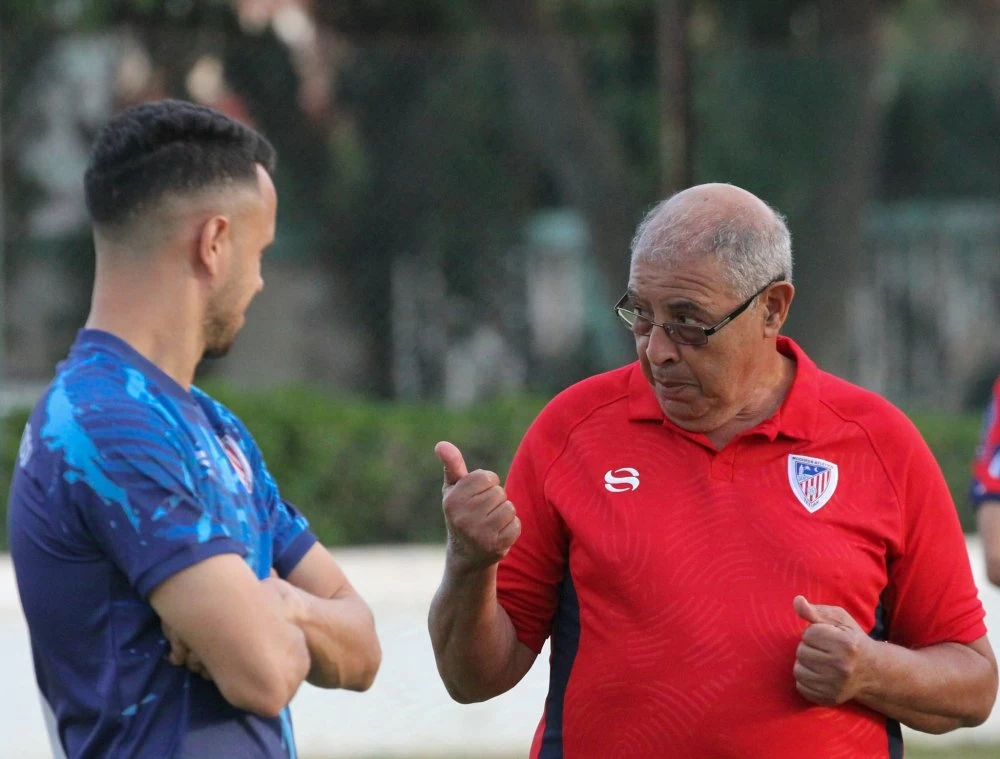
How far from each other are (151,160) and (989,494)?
7.92ft

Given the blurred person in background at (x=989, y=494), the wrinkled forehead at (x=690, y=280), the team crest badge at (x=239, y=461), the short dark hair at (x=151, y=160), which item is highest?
the short dark hair at (x=151, y=160)

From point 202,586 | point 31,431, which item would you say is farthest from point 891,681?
point 31,431

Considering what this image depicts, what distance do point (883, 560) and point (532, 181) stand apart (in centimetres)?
722

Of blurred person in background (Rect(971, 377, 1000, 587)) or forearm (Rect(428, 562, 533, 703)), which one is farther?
blurred person in background (Rect(971, 377, 1000, 587))

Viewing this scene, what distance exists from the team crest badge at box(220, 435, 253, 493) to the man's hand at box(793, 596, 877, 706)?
1001mm

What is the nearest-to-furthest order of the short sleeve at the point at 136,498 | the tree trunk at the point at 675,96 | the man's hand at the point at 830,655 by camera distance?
the short sleeve at the point at 136,498 → the man's hand at the point at 830,655 → the tree trunk at the point at 675,96

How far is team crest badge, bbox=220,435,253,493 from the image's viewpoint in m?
2.55

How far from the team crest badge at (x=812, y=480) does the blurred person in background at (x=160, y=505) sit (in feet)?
3.00

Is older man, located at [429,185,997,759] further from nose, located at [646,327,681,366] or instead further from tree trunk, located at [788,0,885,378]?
tree trunk, located at [788,0,885,378]

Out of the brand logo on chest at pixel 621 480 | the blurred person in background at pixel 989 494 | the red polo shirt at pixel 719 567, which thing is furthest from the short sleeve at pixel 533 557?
the blurred person in background at pixel 989 494

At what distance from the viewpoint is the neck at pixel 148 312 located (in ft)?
8.03

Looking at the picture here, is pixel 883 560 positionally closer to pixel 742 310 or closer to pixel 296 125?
pixel 742 310

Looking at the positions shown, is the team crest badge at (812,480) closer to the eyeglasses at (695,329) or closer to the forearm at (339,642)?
the eyeglasses at (695,329)

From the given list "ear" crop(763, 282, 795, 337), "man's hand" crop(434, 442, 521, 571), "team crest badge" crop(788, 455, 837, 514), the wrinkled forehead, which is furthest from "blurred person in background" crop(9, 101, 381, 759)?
"ear" crop(763, 282, 795, 337)
